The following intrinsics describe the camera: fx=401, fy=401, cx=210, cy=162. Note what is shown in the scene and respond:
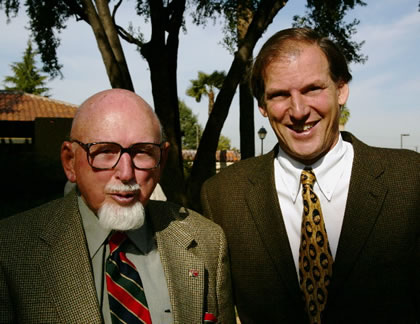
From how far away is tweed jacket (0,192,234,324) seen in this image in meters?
1.78

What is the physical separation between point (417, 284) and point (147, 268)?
5.03ft

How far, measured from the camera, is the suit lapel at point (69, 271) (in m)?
1.79

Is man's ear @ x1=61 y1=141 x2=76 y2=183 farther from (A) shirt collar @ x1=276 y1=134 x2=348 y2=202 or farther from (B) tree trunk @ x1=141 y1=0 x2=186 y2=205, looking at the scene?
(B) tree trunk @ x1=141 y1=0 x2=186 y2=205

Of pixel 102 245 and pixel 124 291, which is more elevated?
pixel 102 245

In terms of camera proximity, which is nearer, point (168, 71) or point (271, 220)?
point (271, 220)

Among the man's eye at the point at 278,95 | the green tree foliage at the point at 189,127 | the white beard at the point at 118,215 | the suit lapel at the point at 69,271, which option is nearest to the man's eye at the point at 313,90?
the man's eye at the point at 278,95

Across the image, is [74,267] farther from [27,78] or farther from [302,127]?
[27,78]

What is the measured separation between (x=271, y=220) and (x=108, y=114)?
120cm

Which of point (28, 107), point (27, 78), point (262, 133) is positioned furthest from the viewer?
point (27, 78)

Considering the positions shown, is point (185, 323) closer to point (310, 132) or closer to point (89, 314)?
point (89, 314)

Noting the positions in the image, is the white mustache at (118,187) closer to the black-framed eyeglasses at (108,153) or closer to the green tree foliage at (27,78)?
the black-framed eyeglasses at (108,153)

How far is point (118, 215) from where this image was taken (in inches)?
75.3

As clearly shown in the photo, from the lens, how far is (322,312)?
7.38ft

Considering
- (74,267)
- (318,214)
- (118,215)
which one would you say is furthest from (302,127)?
(74,267)
